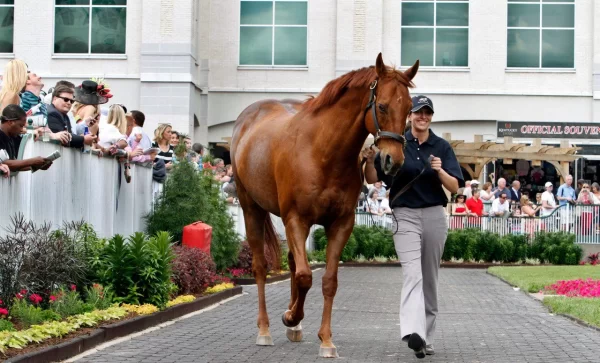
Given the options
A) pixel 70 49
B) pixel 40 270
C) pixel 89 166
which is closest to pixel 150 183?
pixel 89 166

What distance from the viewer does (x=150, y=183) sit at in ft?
60.0

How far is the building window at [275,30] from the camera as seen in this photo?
4384cm

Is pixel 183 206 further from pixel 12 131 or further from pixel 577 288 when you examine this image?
pixel 577 288

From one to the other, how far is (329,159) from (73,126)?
5145mm

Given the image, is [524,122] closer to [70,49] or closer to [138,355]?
[70,49]

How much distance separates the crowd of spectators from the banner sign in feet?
71.6

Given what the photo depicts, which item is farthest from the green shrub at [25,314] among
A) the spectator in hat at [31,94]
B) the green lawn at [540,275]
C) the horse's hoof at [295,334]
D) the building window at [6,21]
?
the building window at [6,21]

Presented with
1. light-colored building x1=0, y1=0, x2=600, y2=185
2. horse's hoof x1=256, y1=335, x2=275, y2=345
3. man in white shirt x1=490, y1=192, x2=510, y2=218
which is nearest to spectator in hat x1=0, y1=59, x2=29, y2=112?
horse's hoof x1=256, y1=335, x2=275, y2=345

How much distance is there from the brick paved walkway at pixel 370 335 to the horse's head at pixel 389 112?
6.02 feet

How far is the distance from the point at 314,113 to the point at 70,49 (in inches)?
1292

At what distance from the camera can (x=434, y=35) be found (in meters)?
44.0

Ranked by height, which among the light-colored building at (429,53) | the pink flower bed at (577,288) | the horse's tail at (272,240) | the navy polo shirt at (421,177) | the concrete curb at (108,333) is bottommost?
the pink flower bed at (577,288)

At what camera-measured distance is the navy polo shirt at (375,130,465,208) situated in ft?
34.6

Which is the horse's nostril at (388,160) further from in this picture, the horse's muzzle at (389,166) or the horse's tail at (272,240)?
the horse's tail at (272,240)
